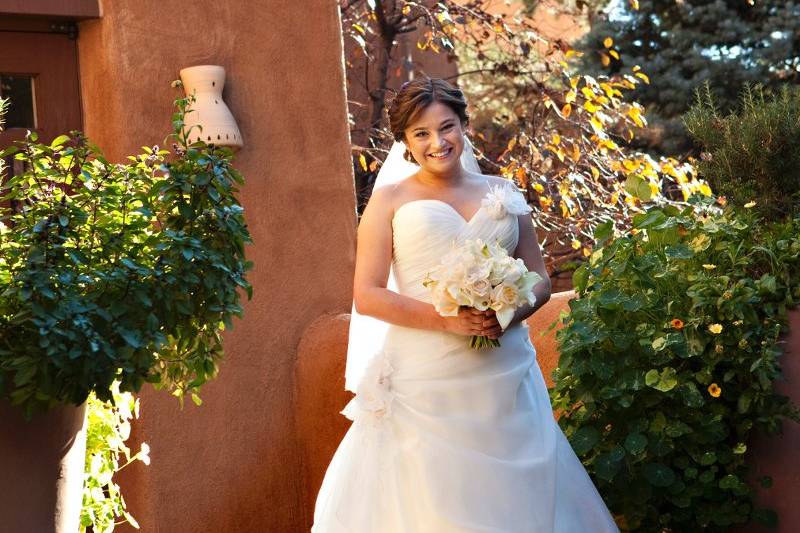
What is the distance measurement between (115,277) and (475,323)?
104 centimetres

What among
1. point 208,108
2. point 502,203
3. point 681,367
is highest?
point 208,108

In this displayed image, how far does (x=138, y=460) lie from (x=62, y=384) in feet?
7.05

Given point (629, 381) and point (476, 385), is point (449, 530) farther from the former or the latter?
point (629, 381)

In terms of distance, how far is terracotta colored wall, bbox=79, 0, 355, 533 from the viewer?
4.74m

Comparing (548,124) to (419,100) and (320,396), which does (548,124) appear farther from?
(419,100)

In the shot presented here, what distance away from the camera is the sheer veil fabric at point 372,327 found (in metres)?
3.58

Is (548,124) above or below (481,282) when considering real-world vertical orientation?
above

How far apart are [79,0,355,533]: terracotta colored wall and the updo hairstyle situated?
1674mm

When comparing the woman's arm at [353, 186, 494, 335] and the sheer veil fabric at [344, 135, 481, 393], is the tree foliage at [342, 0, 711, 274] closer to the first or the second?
the sheer veil fabric at [344, 135, 481, 393]

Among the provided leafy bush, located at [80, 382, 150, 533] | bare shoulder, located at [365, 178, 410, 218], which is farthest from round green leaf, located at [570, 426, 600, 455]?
leafy bush, located at [80, 382, 150, 533]

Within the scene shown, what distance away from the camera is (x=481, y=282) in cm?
302

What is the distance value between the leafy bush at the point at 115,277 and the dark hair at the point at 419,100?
652 millimetres

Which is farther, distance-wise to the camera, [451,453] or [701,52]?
[701,52]

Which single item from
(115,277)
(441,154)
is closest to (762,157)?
(441,154)
